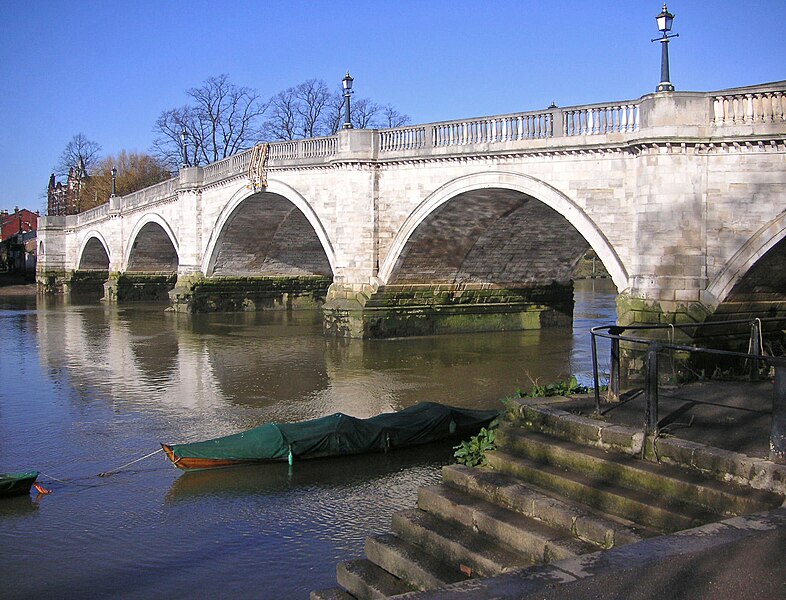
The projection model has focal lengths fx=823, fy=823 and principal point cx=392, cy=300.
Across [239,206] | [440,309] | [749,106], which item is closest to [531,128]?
[749,106]

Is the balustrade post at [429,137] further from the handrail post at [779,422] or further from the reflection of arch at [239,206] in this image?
the handrail post at [779,422]

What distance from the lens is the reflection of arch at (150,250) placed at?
39.8m

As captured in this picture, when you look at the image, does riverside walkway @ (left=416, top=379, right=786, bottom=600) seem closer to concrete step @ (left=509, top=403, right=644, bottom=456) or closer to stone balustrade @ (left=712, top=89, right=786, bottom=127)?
concrete step @ (left=509, top=403, right=644, bottom=456)

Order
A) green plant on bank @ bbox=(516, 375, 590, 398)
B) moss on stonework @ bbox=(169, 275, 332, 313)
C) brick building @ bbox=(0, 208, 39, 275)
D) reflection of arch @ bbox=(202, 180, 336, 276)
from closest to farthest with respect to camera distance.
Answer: green plant on bank @ bbox=(516, 375, 590, 398) < reflection of arch @ bbox=(202, 180, 336, 276) < moss on stonework @ bbox=(169, 275, 332, 313) < brick building @ bbox=(0, 208, 39, 275)

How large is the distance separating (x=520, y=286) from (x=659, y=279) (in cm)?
960

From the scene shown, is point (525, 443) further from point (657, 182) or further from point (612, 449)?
point (657, 182)

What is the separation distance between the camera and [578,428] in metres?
5.39

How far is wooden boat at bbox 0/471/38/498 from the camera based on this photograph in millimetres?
8281

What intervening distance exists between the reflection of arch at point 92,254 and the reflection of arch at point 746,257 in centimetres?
4138

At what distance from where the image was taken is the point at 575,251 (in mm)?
23125

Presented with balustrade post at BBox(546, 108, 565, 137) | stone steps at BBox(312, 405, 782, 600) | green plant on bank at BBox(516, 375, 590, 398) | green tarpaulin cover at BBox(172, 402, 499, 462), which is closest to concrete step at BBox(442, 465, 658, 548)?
stone steps at BBox(312, 405, 782, 600)

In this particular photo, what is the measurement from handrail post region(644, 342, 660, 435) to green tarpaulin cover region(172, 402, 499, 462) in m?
5.28

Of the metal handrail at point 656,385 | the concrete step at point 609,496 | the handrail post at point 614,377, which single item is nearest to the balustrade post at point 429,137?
the metal handrail at point 656,385

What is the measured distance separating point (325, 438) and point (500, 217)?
1191 cm
